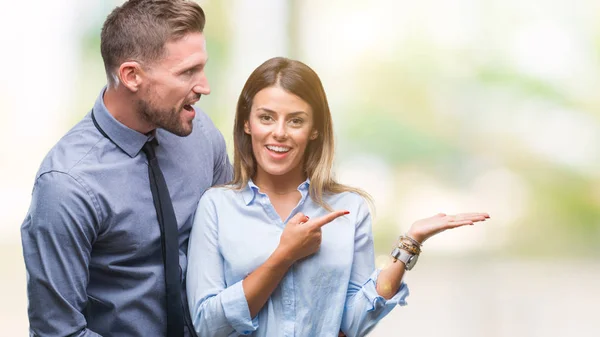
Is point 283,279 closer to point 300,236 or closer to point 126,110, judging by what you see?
point 300,236

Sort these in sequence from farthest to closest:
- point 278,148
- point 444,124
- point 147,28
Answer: point 444,124, point 147,28, point 278,148

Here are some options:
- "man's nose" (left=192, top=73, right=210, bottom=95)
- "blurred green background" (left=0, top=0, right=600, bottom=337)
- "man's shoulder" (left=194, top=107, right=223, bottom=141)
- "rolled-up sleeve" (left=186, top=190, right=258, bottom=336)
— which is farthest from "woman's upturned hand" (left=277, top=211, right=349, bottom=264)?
"blurred green background" (left=0, top=0, right=600, bottom=337)

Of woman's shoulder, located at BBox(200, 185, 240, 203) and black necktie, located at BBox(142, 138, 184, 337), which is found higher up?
woman's shoulder, located at BBox(200, 185, 240, 203)

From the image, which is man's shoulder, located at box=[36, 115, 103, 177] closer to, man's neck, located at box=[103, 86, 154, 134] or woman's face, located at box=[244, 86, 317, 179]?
man's neck, located at box=[103, 86, 154, 134]

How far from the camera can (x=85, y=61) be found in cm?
478

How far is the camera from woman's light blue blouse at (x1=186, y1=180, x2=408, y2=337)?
1857 millimetres

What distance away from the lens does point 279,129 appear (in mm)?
1882

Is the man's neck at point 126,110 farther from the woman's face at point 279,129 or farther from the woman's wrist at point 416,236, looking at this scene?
the woman's wrist at point 416,236

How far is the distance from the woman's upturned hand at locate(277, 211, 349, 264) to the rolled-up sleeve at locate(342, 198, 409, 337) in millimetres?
148

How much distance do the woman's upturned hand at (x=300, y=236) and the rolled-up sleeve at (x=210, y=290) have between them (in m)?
0.12

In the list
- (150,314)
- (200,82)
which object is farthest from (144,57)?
(150,314)

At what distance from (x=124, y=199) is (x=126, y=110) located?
209 mm

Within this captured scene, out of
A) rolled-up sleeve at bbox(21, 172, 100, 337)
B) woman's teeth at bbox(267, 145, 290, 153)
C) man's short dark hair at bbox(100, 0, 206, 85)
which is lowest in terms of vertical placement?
rolled-up sleeve at bbox(21, 172, 100, 337)

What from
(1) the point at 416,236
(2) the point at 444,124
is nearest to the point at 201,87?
(1) the point at 416,236
